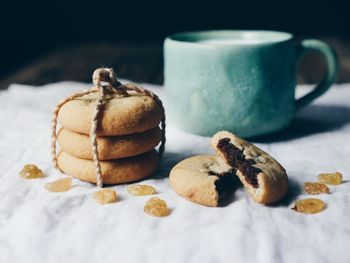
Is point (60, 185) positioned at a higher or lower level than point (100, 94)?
lower

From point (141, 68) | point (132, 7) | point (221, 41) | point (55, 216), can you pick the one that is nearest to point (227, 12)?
point (132, 7)

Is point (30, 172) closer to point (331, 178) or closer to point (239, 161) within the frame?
point (239, 161)

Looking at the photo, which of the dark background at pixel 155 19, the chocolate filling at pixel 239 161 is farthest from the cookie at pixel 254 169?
the dark background at pixel 155 19

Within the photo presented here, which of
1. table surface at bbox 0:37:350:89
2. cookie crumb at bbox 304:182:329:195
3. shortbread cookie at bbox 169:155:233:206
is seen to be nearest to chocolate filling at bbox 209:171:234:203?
shortbread cookie at bbox 169:155:233:206

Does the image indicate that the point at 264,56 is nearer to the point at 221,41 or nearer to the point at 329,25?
the point at 221,41

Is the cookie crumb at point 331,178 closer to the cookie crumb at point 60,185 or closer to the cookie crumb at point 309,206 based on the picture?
the cookie crumb at point 309,206

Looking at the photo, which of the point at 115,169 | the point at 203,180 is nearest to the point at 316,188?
the point at 203,180

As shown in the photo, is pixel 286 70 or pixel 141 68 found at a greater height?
pixel 286 70
